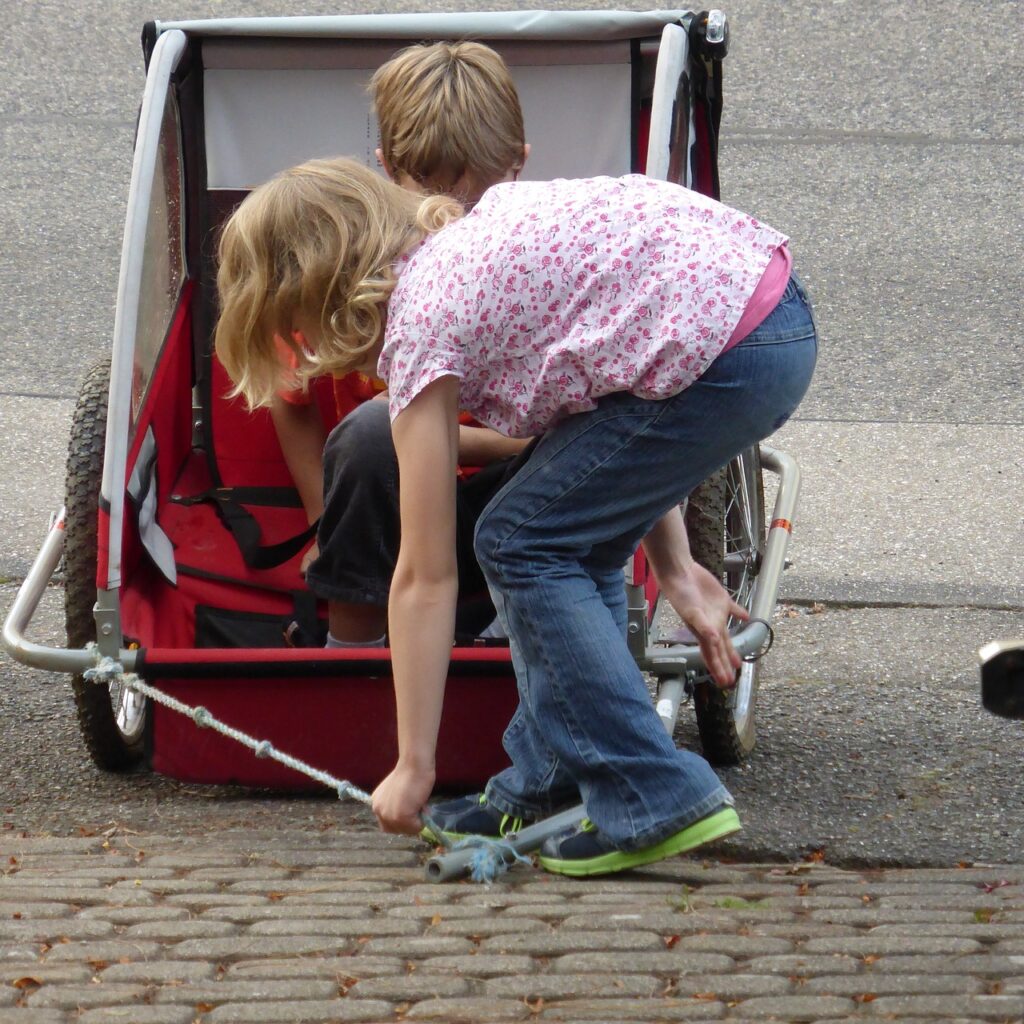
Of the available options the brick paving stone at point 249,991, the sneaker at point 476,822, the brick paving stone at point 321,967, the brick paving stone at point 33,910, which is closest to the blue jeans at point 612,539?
the sneaker at point 476,822

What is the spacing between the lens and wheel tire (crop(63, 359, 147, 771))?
3078 millimetres

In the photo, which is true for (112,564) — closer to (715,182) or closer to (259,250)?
(259,250)

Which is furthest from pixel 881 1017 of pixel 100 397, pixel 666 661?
pixel 100 397

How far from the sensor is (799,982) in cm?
216

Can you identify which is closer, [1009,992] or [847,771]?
[1009,992]

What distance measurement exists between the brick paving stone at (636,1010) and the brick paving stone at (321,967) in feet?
0.84

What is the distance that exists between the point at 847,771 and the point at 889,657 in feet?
3.05

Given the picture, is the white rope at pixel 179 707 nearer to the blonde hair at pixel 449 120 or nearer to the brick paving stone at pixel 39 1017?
the brick paving stone at pixel 39 1017

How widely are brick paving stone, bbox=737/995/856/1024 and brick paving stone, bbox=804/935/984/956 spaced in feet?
0.54

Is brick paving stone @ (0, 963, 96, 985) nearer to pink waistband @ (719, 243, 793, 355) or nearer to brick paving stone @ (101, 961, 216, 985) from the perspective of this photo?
brick paving stone @ (101, 961, 216, 985)

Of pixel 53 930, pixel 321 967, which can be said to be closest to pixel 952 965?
pixel 321 967

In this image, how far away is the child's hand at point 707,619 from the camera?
270 centimetres

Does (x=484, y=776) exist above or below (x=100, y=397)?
below

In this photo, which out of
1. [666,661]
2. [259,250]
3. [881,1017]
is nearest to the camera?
[881,1017]
